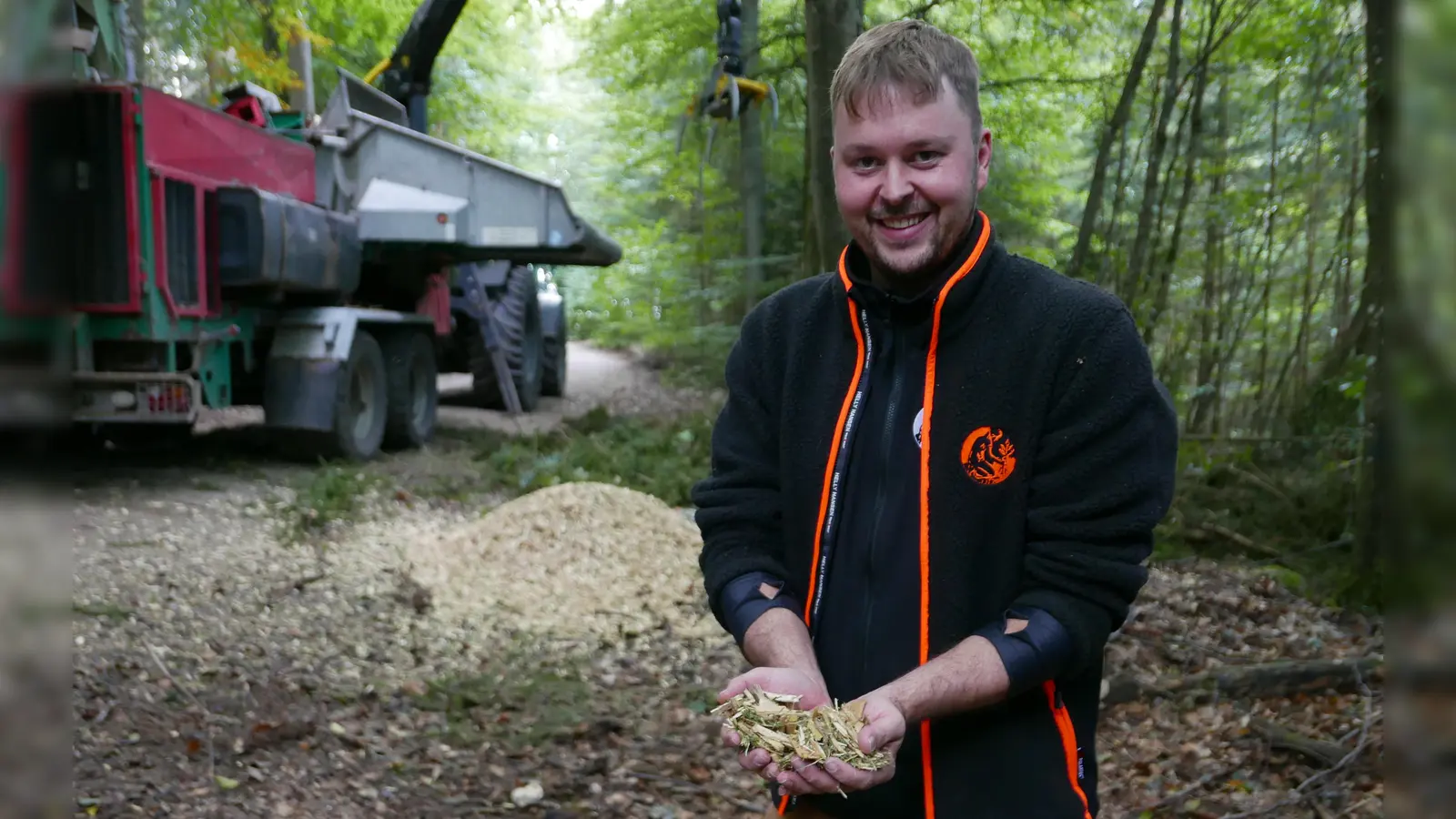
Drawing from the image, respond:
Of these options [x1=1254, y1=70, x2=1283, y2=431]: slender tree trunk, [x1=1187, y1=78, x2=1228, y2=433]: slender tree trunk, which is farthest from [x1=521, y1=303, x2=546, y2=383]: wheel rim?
[x1=1254, y1=70, x2=1283, y2=431]: slender tree trunk

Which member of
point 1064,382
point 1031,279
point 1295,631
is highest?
point 1031,279

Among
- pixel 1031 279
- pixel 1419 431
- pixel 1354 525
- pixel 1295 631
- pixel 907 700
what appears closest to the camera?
pixel 1419 431

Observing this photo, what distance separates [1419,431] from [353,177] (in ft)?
35.4

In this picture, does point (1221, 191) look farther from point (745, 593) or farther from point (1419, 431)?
point (1419, 431)

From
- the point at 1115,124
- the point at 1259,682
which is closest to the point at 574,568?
the point at 1259,682

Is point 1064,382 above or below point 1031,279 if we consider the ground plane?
below

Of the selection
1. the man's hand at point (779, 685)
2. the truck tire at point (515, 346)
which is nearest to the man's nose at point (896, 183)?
the man's hand at point (779, 685)

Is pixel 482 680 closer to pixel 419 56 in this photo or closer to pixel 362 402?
pixel 362 402

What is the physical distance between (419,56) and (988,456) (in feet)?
36.8

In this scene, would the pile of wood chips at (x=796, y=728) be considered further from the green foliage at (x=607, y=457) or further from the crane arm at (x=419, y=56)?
the crane arm at (x=419, y=56)

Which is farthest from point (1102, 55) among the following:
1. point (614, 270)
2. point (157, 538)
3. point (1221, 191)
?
point (614, 270)

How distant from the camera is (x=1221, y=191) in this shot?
9562 millimetres

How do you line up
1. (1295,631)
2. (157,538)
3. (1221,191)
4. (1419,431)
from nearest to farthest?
1. (1419,431)
2. (1295,631)
3. (157,538)
4. (1221,191)

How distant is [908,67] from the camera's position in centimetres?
174
